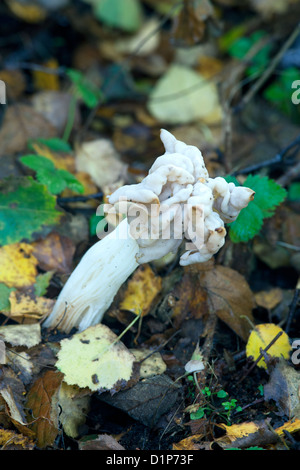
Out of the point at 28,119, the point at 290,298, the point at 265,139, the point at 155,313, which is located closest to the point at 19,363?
the point at 155,313

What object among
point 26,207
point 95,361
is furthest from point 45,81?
point 95,361

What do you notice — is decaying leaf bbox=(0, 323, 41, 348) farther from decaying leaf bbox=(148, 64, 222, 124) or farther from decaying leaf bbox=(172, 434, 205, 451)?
decaying leaf bbox=(148, 64, 222, 124)

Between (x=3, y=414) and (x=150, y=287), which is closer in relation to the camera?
(x=3, y=414)

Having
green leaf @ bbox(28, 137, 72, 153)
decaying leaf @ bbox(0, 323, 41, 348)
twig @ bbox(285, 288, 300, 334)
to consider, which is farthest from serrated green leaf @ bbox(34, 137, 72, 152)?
twig @ bbox(285, 288, 300, 334)

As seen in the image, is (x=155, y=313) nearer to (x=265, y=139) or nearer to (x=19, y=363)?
(x=19, y=363)

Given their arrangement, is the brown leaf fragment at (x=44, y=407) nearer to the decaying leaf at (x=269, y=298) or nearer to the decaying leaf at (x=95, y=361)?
the decaying leaf at (x=95, y=361)

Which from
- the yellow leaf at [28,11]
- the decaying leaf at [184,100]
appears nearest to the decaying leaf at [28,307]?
the decaying leaf at [184,100]
